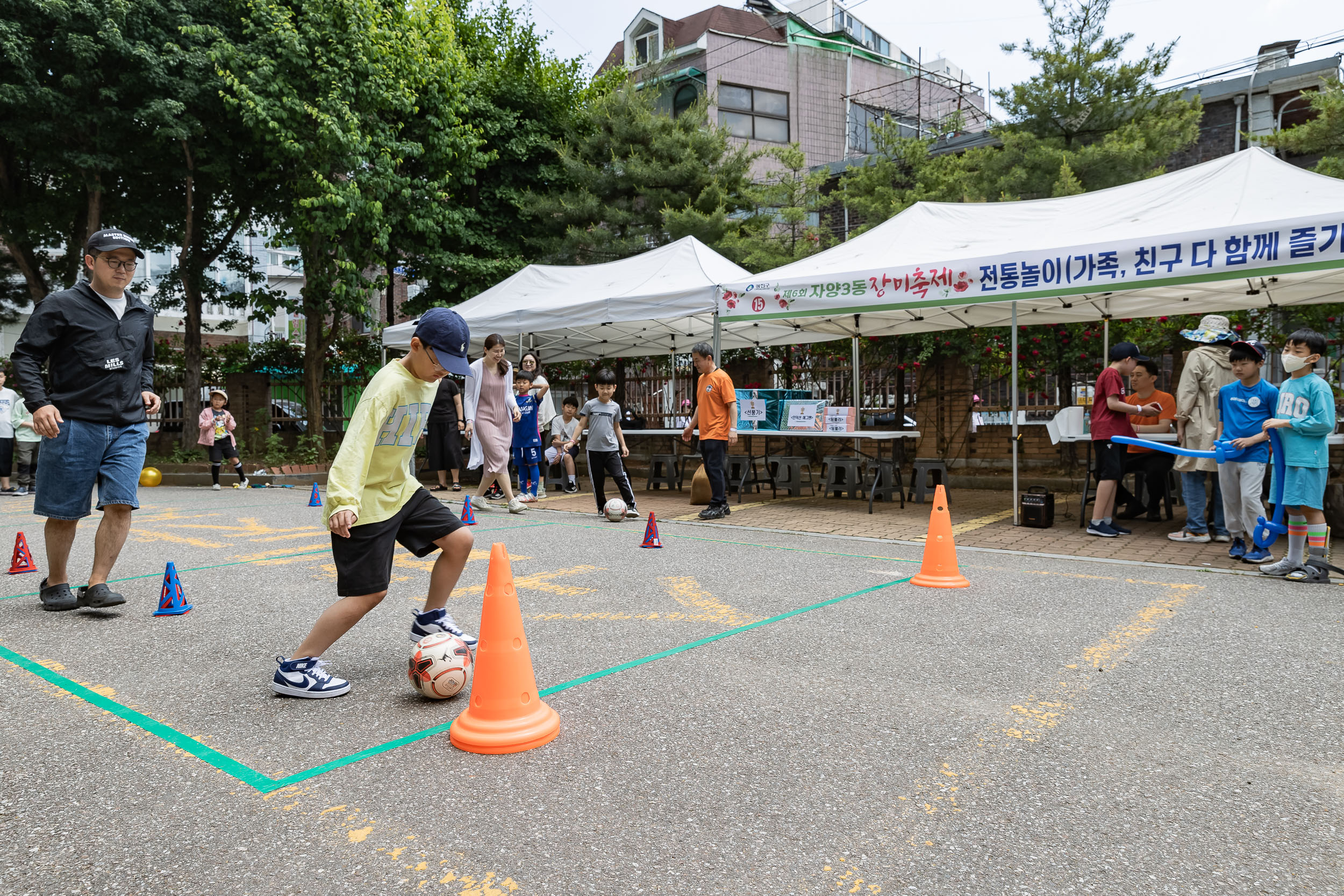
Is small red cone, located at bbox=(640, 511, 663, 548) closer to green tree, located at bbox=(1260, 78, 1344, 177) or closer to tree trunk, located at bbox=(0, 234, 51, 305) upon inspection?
green tree, located at bbox=(1260, 78, 1344, 177)

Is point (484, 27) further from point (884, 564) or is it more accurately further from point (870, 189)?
point (884, 564)

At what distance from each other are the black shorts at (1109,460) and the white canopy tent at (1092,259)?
33.8 inches

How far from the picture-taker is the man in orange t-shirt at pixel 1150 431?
9.17 m

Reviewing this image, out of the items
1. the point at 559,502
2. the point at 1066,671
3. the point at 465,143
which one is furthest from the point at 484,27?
the point at 1066,671

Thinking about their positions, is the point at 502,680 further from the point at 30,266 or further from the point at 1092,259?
the point at 30,266

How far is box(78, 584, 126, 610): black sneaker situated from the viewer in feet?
16.9

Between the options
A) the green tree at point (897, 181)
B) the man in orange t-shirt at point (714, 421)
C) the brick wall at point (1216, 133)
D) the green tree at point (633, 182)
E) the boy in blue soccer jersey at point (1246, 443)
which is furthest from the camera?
the brick wall at point (1216, 133)

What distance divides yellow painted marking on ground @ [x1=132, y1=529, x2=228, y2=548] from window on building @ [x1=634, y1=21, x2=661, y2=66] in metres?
25.0

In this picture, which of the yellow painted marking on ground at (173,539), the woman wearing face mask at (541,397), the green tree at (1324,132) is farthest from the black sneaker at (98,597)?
the green tree at (1324,132)

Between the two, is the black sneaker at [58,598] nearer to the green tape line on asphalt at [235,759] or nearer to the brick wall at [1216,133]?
the green tape line on asphalt at [235,759]

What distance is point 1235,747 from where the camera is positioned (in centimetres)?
317

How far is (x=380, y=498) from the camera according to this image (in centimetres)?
367

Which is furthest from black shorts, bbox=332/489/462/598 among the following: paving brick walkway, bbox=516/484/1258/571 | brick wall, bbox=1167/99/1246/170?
brick wall, bbox=1167/99/1246/170

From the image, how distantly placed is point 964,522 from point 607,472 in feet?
13.6
